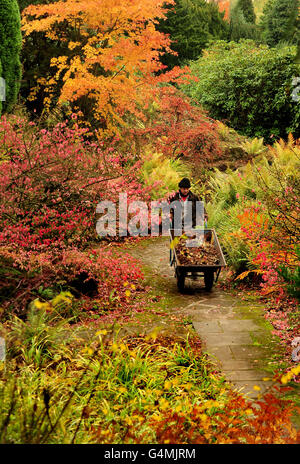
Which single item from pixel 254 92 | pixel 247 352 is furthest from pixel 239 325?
pixel 254 92

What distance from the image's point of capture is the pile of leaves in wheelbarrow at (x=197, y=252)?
7.02 m

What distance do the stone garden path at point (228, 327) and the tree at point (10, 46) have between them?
561 cm

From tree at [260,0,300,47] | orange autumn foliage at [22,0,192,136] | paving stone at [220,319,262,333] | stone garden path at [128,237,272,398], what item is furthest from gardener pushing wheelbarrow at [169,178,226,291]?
tree at [260,0,300,47]

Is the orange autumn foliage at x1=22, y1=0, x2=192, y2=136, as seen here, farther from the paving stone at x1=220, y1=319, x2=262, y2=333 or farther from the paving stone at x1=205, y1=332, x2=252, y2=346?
the paving stone at x1=205, y1=332, x2=252, y2=346

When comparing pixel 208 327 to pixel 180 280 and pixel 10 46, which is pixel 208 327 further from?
pixel 10 46

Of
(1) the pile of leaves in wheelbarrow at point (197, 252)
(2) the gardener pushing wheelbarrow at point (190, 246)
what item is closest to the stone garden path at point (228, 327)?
(2) the gardener pushing wheelbarrow at point (190, 246)

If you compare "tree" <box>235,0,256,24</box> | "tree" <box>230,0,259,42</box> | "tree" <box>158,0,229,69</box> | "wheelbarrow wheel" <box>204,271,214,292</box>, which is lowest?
"wheelbarrow wheel" <box>204,271,214,292</box>

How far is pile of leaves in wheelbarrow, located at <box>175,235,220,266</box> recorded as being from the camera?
702 centimetres

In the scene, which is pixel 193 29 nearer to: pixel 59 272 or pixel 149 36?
pixel 149 36

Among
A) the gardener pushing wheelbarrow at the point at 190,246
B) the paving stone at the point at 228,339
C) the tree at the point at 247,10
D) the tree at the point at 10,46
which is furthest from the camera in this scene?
the tree at the point at 247,10

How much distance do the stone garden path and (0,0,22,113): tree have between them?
5.61m

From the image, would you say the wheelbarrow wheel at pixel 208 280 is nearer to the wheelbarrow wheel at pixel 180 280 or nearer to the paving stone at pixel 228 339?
the wheelbarrow wheel at pixel 180 280

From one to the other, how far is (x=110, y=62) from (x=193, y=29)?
16.3 metres
